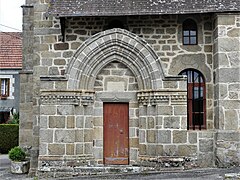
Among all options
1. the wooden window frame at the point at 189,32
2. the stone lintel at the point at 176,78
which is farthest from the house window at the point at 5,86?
the stone lintel at the point at 176,78

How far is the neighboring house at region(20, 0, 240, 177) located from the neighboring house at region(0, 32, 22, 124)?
1390 centimetres

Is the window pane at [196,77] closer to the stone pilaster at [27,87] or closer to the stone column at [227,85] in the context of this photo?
the stone column at [227,85]

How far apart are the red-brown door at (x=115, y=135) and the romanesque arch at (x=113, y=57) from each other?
3.15ft

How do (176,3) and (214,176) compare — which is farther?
(176,3)

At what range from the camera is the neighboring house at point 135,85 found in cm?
1192

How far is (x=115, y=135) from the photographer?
1259cm

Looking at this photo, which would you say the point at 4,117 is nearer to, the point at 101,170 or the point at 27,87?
the point at 27,87

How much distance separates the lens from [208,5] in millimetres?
12078

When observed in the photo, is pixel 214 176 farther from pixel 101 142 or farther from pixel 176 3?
pixel 176 3

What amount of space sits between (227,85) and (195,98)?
1.10 m

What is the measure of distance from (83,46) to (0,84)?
632 inches

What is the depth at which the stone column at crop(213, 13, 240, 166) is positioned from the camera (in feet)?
38.5

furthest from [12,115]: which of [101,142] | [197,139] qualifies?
[197,139]

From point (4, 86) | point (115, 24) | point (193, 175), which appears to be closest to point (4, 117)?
point (4, 86)
